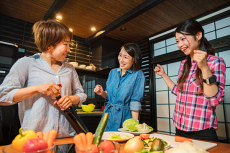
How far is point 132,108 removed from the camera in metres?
1.50

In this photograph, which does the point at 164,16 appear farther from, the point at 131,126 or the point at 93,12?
the point at 131,126

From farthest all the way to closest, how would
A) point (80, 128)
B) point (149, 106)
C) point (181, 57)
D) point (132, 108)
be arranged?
1. point (149, 106)
2. point (181, 57)
3. point (132, 108)
4. point (80, 128)

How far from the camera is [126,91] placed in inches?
61.9

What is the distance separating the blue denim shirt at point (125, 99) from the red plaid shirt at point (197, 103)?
408 mm

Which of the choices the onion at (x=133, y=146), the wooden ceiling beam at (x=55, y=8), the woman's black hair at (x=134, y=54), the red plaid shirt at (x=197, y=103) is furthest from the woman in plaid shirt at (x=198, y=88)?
the wooden ceiling beam at (x=55, y=8)

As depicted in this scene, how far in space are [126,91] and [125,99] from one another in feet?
0.28

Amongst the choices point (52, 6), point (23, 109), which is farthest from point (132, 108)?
point (52, 6)

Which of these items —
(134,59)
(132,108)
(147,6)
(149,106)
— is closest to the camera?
(132,108)

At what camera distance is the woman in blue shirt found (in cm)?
155

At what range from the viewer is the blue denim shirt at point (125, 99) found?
1.54 m

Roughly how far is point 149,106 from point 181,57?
4.81 ft

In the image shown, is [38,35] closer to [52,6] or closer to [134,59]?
[134,59]

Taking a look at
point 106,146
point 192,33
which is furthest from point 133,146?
point 192,33

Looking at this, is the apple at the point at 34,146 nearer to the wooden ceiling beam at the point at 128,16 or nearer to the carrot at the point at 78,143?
the carrot at the point at 78,143
